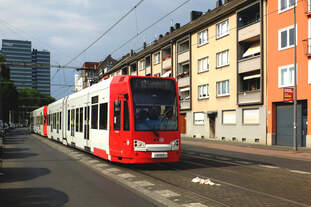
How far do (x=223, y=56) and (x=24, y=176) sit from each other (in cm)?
2717

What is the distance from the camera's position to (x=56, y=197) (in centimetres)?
783

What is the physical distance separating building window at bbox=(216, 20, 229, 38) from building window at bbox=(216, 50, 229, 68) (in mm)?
1718

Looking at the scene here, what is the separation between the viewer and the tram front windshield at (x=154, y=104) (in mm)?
11945

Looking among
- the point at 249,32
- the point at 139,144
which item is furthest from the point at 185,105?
the point at 139,144

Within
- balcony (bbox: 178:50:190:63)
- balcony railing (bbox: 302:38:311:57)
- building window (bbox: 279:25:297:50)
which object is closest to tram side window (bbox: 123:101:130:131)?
balcony railing (bbox: 302:38:311:57)

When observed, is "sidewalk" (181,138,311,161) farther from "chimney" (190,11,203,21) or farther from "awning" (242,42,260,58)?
"chimney" (190,11,203,21)

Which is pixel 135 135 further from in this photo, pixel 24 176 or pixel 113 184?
pixel 24 176

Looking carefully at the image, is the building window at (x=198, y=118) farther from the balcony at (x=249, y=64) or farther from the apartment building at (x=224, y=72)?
the balcony at (x=249, y=64)

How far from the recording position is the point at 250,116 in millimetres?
31172

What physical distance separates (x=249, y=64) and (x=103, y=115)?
65.8ft

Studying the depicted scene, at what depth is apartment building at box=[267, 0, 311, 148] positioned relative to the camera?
25578mm

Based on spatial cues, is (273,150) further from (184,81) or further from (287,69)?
(184,81)

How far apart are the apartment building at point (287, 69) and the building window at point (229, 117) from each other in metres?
5.09

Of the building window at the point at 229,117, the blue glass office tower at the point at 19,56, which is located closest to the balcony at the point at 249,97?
the building window at the point at 229,117
